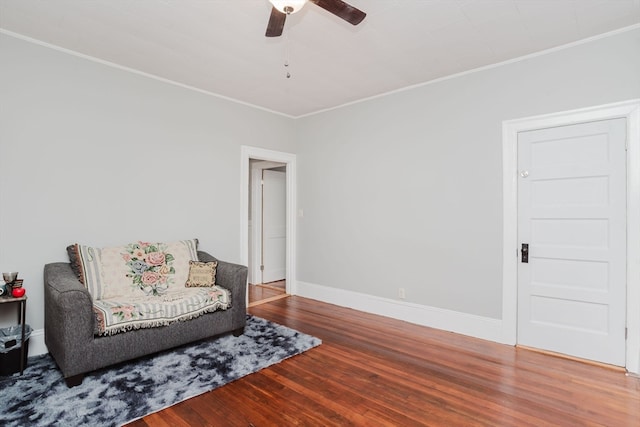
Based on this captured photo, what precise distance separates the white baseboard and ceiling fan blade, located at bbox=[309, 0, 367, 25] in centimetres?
297

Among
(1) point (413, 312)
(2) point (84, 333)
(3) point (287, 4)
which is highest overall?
(3) point (287, 4)

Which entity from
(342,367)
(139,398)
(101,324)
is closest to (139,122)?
(101,324)

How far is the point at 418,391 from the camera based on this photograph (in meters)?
2.40

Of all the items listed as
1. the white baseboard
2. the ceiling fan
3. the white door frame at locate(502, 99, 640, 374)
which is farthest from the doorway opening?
the ceiling fan

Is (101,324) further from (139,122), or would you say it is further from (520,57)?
(520,57)

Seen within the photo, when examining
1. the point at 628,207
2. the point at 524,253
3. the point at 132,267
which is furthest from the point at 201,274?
the point at 628,207

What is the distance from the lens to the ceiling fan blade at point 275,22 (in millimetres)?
1927

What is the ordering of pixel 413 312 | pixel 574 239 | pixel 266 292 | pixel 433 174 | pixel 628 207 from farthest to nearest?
pixel 266 292 < pixel 413 312 < pixel 433 174 < pixel 574 239 < pixel 628 207

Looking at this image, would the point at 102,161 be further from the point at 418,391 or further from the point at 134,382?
the point at 418,391

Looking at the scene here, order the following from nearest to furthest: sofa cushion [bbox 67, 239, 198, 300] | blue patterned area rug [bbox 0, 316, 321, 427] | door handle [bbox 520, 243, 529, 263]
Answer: blue patterned area rug [bbox 0, 316, 321, 427]
sofa cushion [bbox 67, 239, 198, 300]
door handle [bbox 520, 243, 529, 263]

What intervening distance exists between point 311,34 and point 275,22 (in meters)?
0.80

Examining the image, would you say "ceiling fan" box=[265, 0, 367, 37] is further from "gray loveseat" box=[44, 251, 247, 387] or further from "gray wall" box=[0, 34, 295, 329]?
"gray loveseat" box=[44, 251, 247, 387]

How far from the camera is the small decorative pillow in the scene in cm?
342

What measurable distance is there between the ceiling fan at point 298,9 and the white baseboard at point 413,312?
2987 mm
